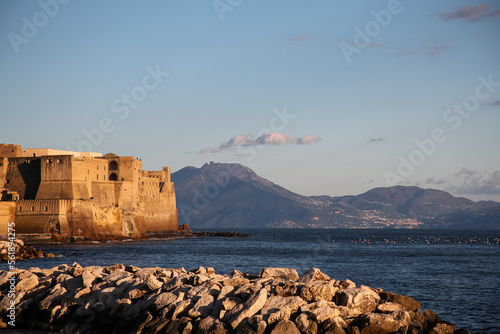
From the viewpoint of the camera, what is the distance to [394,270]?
35.3m

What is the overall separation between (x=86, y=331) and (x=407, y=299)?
9005 mm

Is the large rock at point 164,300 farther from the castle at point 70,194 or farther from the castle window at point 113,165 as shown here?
the castle window at point 113,165

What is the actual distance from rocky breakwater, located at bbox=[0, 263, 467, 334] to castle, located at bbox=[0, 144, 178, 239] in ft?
119

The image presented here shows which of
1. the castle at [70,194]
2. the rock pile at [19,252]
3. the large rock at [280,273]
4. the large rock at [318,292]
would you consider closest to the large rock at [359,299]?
the large rock at [318,292]

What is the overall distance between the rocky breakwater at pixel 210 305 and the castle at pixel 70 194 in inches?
1428

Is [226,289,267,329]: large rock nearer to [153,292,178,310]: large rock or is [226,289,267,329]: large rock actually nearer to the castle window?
[153,292,178,310]: large rock

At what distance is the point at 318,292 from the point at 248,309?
6.59ft

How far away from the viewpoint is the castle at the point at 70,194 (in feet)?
181

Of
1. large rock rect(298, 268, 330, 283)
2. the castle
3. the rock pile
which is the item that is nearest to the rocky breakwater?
large rock rect(298, 268, 330, 283)

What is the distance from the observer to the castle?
55.0m

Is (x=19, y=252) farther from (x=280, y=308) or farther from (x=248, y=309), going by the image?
(x=280, y=308)

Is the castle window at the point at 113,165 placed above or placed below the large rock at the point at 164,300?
above

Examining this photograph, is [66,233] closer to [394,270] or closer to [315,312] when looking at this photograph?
[394,270]

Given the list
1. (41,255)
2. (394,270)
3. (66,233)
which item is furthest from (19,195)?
(394,270)
